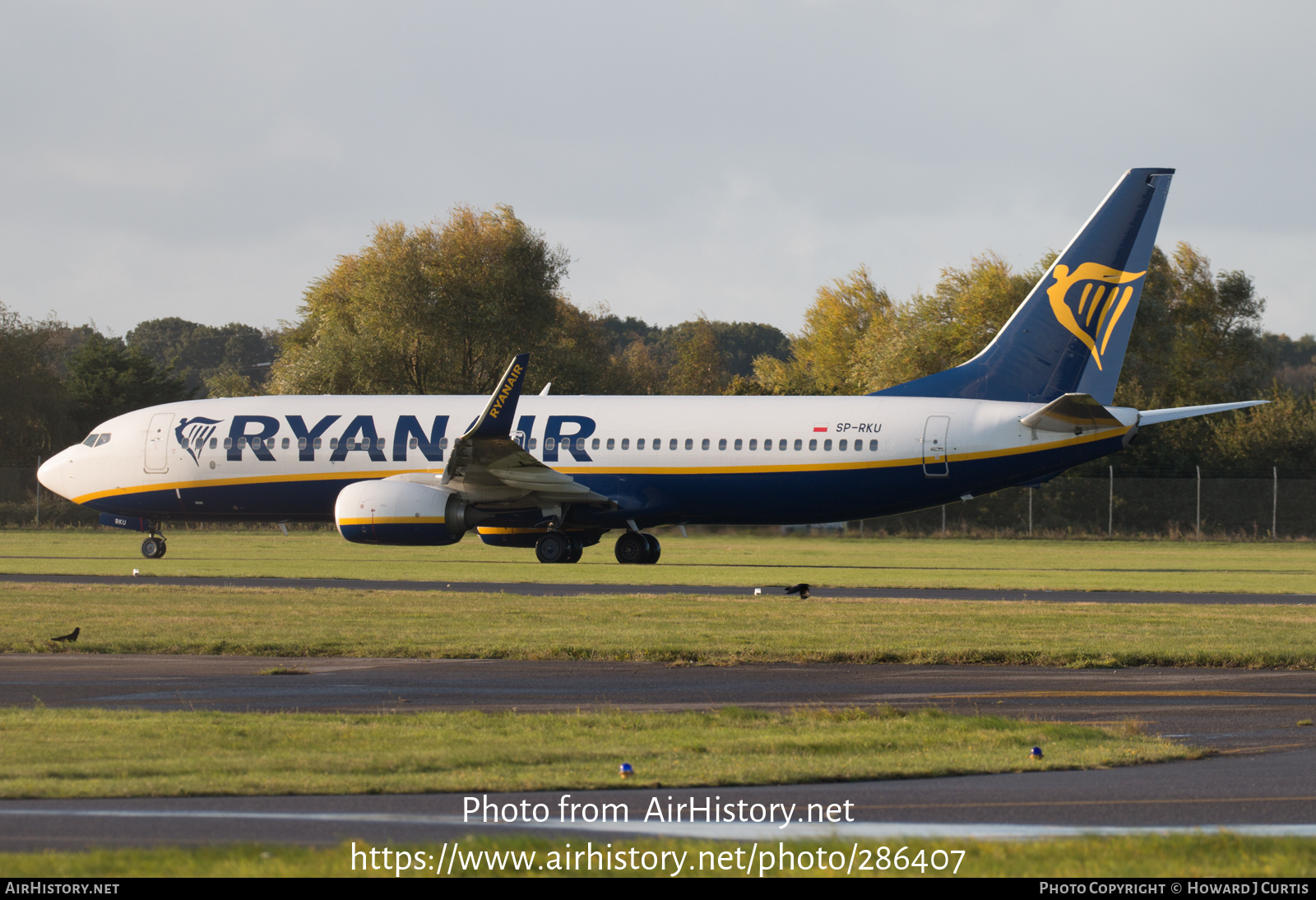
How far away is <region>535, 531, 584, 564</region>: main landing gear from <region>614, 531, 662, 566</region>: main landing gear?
1.25 metres

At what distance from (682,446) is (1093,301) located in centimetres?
875

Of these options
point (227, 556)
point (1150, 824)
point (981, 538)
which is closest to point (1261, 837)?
point (1150, 824)

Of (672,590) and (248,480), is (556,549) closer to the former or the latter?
(672,590)

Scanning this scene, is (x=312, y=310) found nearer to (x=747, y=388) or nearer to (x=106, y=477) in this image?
(x=747, y=388)

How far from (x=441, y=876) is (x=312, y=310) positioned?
5795cm

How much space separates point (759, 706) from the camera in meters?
11.3

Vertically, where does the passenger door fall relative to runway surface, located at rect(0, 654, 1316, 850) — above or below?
above

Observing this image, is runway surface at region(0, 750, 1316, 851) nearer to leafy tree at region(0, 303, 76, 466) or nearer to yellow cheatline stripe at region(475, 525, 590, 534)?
yellow cheatline stripe at region(475, 525, 590, 534)

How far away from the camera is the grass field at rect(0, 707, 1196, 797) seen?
7941mm

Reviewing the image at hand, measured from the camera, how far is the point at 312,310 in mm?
61438

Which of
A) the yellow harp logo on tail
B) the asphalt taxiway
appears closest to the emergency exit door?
the yellow harp logo on tail

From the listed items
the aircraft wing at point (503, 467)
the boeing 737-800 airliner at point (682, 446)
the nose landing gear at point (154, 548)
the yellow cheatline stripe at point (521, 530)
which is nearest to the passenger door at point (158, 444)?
the boeing 737-800 airliner at point (682, 446)

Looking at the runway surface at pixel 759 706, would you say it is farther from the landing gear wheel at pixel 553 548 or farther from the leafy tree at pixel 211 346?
the leafy tree at pixel 211 346

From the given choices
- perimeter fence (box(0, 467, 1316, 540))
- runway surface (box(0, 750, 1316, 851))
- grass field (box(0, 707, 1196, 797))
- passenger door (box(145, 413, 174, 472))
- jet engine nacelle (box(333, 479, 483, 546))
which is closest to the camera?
runway surface (box(0, 750, 1316, 851))
